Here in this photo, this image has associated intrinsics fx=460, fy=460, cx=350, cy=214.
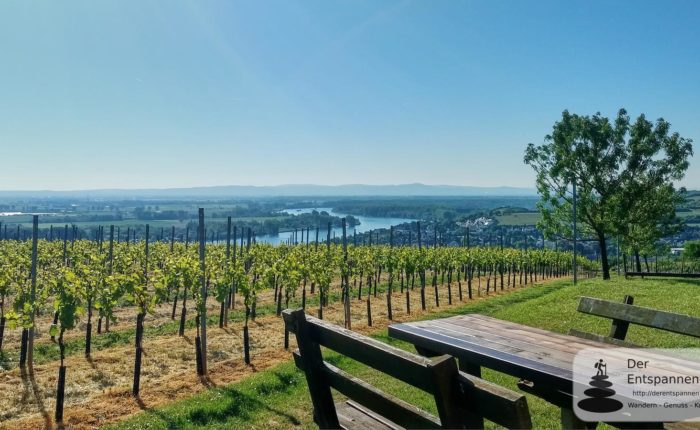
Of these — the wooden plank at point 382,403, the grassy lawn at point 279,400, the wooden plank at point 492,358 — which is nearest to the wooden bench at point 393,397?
the wooden plank at point 382,403

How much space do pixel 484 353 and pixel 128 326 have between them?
14.2m

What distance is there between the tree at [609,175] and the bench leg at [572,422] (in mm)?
22549

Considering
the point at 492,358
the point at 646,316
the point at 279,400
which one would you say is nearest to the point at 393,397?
the point at 492,358

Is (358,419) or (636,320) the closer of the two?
(358,419)

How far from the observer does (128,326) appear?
48.7 ft

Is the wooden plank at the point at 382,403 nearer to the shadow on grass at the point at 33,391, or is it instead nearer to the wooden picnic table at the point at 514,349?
the wooden picnic table at the point at 514,349

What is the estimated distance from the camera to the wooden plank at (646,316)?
374 centimetres

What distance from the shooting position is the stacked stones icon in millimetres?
2635

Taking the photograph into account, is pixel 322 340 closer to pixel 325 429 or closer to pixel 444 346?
pixel 325 429

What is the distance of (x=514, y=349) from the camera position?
351 cm

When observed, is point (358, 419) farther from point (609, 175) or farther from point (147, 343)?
point (609, 175)

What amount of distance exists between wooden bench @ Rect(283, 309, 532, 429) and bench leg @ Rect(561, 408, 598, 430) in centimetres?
130

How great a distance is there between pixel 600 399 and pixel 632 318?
6.73 feet

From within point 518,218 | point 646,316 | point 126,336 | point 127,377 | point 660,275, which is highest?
point 646,316
